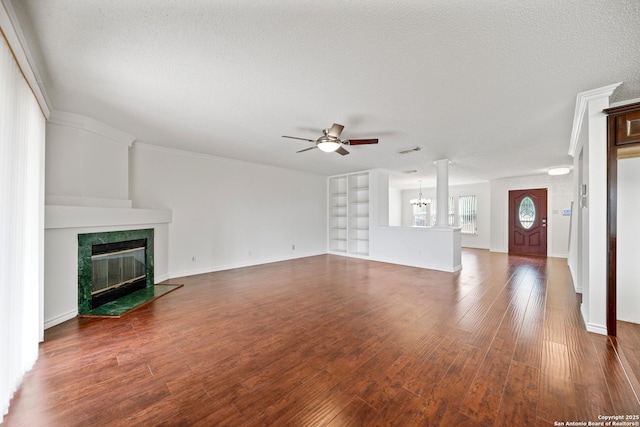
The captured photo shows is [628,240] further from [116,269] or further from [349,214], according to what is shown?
[116,269]

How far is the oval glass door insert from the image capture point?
26.0 feet

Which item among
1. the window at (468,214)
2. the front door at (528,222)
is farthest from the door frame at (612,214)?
the window at (468,214)

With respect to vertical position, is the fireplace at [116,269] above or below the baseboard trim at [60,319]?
above

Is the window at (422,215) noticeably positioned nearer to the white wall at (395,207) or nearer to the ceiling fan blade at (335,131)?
the white wall at (395,207)

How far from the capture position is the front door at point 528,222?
7.73 m

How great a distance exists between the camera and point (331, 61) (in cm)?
210

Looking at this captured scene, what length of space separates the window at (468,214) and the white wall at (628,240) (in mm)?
6904

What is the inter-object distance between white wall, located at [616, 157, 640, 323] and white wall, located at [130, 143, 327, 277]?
6276 millimetres

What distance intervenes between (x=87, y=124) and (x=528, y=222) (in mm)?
11341

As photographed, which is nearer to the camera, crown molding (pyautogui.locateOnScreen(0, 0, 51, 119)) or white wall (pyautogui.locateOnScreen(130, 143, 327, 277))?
crown molding (pyautogui.locateOnScreen(0, 0, 51, 119))

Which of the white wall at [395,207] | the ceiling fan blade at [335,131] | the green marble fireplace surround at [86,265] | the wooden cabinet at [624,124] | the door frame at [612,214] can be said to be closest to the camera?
the wooden cabinet at [624,124]

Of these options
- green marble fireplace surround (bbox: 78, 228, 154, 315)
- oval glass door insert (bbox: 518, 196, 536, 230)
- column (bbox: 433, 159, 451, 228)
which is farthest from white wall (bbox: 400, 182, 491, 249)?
green marble fireplace surround (bbox: 78, 228, 154, 315)

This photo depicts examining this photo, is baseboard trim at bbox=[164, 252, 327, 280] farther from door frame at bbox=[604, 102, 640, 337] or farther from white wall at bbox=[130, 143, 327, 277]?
door frame at bbox=[604, 102, 640, 337]

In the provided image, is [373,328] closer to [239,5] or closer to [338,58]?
[338,58]
